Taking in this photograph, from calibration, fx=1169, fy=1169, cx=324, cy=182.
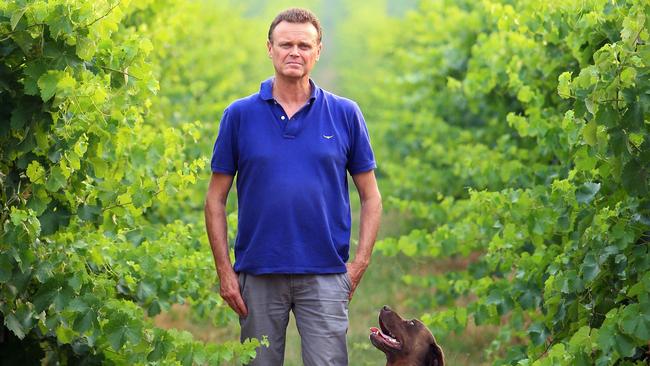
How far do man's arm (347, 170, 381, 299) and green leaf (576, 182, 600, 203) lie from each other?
1096 millimetres

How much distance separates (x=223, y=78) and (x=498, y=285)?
13.5 m

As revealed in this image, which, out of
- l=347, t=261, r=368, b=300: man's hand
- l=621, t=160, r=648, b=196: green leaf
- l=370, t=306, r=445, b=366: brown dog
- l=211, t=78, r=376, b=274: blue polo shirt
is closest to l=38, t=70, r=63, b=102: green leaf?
l=211, t=78, r=376, b=274: blue polo shirt

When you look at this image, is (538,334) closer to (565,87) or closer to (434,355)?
(434,355)

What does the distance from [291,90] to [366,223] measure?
73 centimetres

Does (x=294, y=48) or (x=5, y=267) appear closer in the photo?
(x=5, y=267)

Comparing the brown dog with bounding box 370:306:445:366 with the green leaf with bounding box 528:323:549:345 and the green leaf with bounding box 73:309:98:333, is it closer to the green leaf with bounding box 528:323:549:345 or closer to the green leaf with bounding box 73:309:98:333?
the green leaf with bounding box 528:323:549:345

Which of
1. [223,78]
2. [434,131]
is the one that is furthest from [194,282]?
[223,78]

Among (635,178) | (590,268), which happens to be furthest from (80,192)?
(635,178)

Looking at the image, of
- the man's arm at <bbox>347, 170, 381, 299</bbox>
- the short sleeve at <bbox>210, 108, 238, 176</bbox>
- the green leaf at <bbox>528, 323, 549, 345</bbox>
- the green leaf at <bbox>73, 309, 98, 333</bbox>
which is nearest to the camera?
the green leaf at <bbox>73, 309, 98, 333</bbox>

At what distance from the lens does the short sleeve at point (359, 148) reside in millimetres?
5578

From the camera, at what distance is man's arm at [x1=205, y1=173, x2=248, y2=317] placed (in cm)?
549

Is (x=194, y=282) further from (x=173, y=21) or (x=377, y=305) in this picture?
(x=377, y=305)

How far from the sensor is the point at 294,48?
5.41m

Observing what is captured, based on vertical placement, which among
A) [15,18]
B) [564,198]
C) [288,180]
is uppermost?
[15,18]
